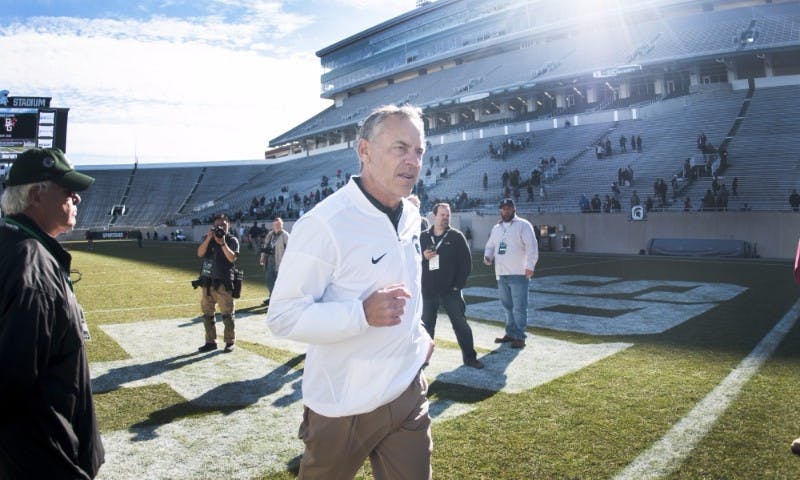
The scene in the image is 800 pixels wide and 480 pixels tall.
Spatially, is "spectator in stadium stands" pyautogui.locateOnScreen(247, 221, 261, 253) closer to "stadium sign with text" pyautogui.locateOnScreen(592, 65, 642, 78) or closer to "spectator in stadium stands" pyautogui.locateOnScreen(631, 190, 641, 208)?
"spectator in stadium stands" pyautogui.locateOnScreen(631, 190, 641, 208)

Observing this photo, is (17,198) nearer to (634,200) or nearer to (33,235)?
(33,235)

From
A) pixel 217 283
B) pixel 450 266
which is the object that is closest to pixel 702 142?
pixel 450 266

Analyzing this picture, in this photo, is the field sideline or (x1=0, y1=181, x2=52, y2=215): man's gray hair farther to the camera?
the field sideline

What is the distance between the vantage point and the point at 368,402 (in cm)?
248

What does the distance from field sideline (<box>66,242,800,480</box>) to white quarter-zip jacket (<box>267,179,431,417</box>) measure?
1936mm

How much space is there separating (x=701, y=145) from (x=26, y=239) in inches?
1353

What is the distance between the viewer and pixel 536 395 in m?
5.95

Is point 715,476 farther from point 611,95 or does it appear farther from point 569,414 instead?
point 611,95

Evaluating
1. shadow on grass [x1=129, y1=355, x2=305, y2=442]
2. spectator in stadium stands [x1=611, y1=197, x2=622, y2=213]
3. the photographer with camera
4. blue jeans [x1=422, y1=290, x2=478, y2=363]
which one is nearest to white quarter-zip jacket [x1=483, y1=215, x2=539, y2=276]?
blue jeans [x1=422, y1=290, x2=478, y2=363]

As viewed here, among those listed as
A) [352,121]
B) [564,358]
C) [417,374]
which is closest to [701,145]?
[564,358]

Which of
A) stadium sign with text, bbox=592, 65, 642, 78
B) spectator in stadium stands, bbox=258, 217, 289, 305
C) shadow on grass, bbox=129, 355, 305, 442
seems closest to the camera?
shadow on grass, bbox=129, 355, 305, 442

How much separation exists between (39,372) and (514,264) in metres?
6.94

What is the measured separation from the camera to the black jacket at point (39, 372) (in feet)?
6.43

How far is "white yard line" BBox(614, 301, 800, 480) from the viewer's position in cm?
413
